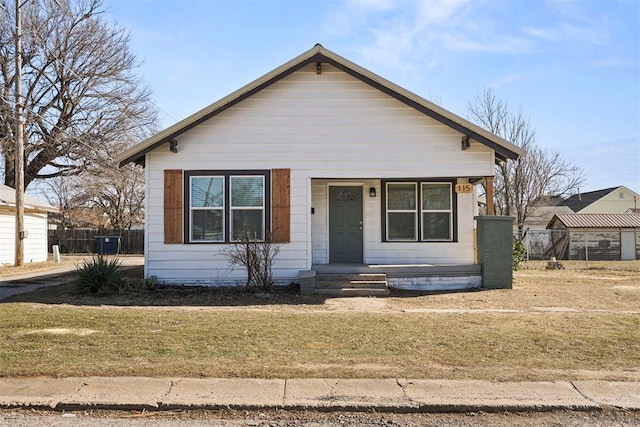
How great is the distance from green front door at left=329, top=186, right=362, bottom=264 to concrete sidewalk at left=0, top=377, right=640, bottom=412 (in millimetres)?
9102

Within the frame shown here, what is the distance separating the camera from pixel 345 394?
5.21 meters

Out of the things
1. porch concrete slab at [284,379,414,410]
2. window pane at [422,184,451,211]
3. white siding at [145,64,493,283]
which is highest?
white siding at [145,64,493,283]

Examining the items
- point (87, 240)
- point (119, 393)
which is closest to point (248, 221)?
point (119, 393)

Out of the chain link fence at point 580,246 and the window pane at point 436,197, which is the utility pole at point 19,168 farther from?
the chain link fence at point 580,246

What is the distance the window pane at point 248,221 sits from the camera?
12977mm

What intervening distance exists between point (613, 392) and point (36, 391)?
571 cm

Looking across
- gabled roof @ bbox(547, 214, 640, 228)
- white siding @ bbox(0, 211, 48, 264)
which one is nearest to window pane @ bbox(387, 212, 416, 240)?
white siding @ bbox(0, 211, 48, 264)

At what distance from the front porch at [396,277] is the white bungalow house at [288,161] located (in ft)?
0.11

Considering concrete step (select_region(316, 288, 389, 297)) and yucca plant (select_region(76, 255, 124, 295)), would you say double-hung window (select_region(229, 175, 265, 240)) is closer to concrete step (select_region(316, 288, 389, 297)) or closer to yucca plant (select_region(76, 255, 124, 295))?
concrete step (select_region(316, 288, 389, 297))

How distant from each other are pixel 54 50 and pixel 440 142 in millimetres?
22994

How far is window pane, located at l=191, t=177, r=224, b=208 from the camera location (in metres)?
13.0

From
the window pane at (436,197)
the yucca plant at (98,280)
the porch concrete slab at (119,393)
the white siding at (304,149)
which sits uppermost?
the white siding at (304,149)

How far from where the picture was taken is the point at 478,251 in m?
13.5

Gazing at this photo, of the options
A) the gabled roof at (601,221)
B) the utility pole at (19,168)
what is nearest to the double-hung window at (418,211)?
the utility pole at (19,168)
